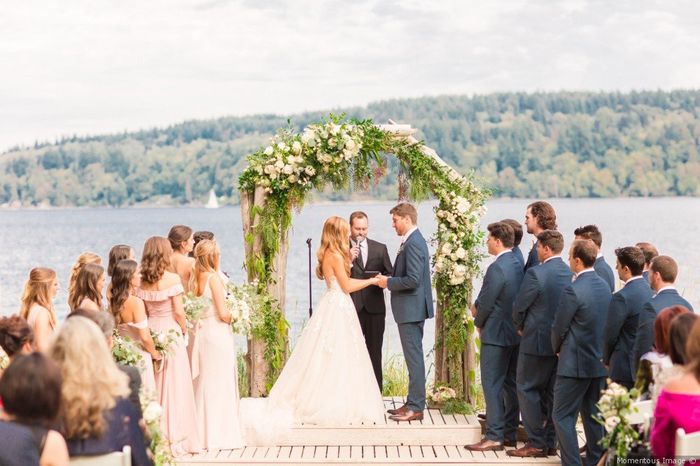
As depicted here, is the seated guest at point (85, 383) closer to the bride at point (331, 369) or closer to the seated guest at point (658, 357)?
the seated guest at point (658, 357)

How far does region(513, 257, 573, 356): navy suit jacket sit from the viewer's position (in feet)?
24.0

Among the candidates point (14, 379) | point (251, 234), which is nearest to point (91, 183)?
point (251, 234)

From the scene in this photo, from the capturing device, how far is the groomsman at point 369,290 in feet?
30.2

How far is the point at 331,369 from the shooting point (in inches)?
336

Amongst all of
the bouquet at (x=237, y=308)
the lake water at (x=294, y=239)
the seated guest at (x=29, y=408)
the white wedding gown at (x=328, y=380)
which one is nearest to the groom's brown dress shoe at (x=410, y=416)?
the white wedding gown at (x=328, y=380)

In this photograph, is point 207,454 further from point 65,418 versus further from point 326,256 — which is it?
point 65,418

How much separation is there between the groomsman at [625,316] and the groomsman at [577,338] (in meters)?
0.16

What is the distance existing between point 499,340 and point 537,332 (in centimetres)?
62

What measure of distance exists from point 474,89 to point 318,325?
206ft

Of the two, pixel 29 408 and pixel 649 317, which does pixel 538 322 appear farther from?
pixel 29 408

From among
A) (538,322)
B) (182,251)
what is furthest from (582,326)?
(182,251)

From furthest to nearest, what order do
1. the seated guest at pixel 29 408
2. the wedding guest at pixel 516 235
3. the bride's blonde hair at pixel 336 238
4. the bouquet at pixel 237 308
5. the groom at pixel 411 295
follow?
the groom at pixel 411 295 < the bride's blonde hair at pixel 336 238 < the bouquet at pixel 237 308 < the wedding guest at pixel 516 235 < the seated guest at pixel 29 408

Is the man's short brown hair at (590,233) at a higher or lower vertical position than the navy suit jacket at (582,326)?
higher

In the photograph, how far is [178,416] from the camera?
313 inches
